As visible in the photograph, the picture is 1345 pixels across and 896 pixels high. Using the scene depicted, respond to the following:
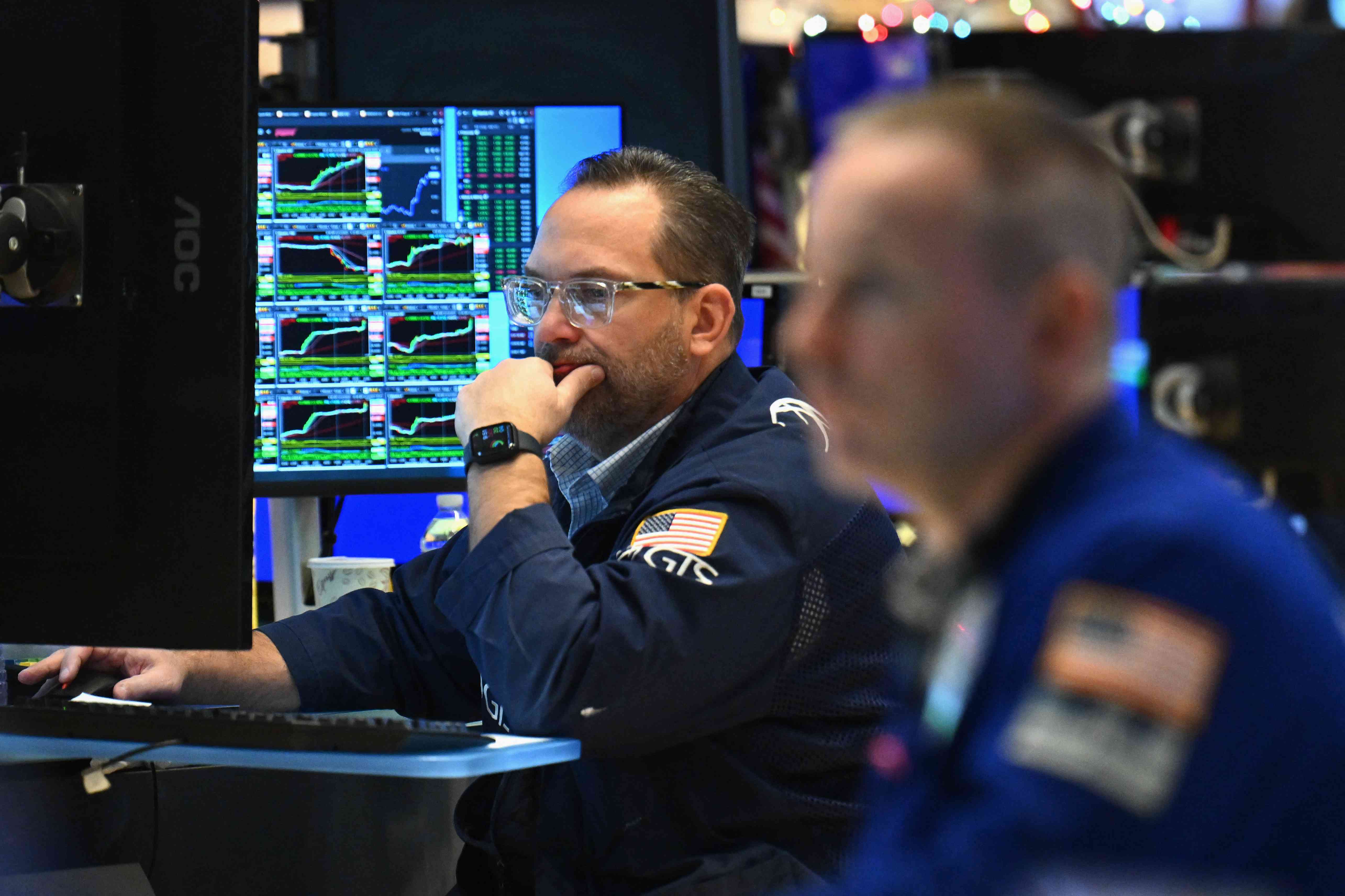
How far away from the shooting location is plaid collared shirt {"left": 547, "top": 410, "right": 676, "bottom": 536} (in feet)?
4.84

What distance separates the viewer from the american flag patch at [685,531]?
1.21 m

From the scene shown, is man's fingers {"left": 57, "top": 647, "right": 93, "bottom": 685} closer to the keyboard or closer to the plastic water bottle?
the keyboard

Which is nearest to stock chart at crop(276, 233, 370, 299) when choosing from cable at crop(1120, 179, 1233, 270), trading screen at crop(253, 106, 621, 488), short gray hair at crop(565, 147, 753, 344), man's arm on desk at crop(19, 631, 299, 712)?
trading screen at crop(253, 106, 621, 488)

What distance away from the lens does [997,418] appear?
53 centimetres

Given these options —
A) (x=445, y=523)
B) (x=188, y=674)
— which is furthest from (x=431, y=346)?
(x=188, y=674)

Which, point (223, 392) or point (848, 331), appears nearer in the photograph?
point (848, 331)

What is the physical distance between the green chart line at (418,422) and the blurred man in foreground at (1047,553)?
1.42 meters

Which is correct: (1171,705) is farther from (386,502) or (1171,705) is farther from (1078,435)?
(386,502)

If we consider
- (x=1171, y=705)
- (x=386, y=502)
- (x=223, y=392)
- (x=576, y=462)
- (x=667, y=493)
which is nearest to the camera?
(x=1171, y=705)

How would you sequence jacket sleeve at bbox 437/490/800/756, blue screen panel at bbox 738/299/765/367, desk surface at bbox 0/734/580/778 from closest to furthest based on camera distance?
desk surface at bbox 0/734/580/778
jacket sleeve at bbox 437/490/800/756
blue screen panel at bbox 738/299/765/367

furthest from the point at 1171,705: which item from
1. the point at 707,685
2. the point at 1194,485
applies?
the point at 707,685

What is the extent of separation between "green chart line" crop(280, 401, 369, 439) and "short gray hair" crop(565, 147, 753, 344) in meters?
0.55

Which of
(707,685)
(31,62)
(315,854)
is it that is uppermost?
(31,62)

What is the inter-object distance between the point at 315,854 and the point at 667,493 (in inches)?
26.4
